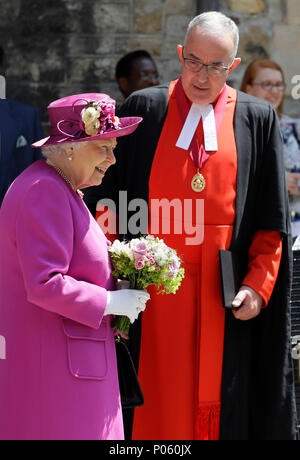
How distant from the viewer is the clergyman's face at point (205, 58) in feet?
12.9

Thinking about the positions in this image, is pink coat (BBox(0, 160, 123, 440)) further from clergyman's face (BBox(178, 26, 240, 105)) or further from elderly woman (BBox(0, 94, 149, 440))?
clergyman's face (BBox(178, 26, 240, 105))

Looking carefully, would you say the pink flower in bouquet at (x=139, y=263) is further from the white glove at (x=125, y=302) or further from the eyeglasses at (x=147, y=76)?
the eyeglasses at (x=147, y=76)

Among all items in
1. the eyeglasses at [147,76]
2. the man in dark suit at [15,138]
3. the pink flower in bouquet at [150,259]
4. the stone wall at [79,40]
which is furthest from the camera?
the stone wall at [79,40]

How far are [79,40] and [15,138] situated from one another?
5.06ft

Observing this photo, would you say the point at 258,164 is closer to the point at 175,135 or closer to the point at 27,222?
the point at 175,135

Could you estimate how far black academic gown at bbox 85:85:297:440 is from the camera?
13.5 ft

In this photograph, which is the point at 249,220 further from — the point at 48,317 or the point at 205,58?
the point at 48,317

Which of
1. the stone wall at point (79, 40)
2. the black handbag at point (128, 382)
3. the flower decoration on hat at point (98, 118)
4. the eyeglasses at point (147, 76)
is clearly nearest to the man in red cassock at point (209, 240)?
the black handbag at point (128, 382)

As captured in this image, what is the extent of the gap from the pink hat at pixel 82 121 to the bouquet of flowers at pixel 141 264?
41 cm

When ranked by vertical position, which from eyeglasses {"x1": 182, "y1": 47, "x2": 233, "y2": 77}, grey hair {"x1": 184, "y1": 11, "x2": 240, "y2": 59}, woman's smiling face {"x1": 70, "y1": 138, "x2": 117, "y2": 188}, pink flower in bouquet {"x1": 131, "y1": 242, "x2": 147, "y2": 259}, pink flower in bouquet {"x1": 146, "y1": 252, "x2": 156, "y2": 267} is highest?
grey hair {"x1": 184, "y1": 11, "x2": 240, "y2": 59}

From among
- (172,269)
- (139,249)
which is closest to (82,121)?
(139,249)

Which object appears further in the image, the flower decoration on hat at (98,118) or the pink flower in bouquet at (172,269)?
the pink flower in bouquet at (172,269)

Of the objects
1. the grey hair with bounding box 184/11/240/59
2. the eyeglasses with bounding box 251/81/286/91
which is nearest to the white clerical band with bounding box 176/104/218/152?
the grey hair with bounding box 184/11/240/59
